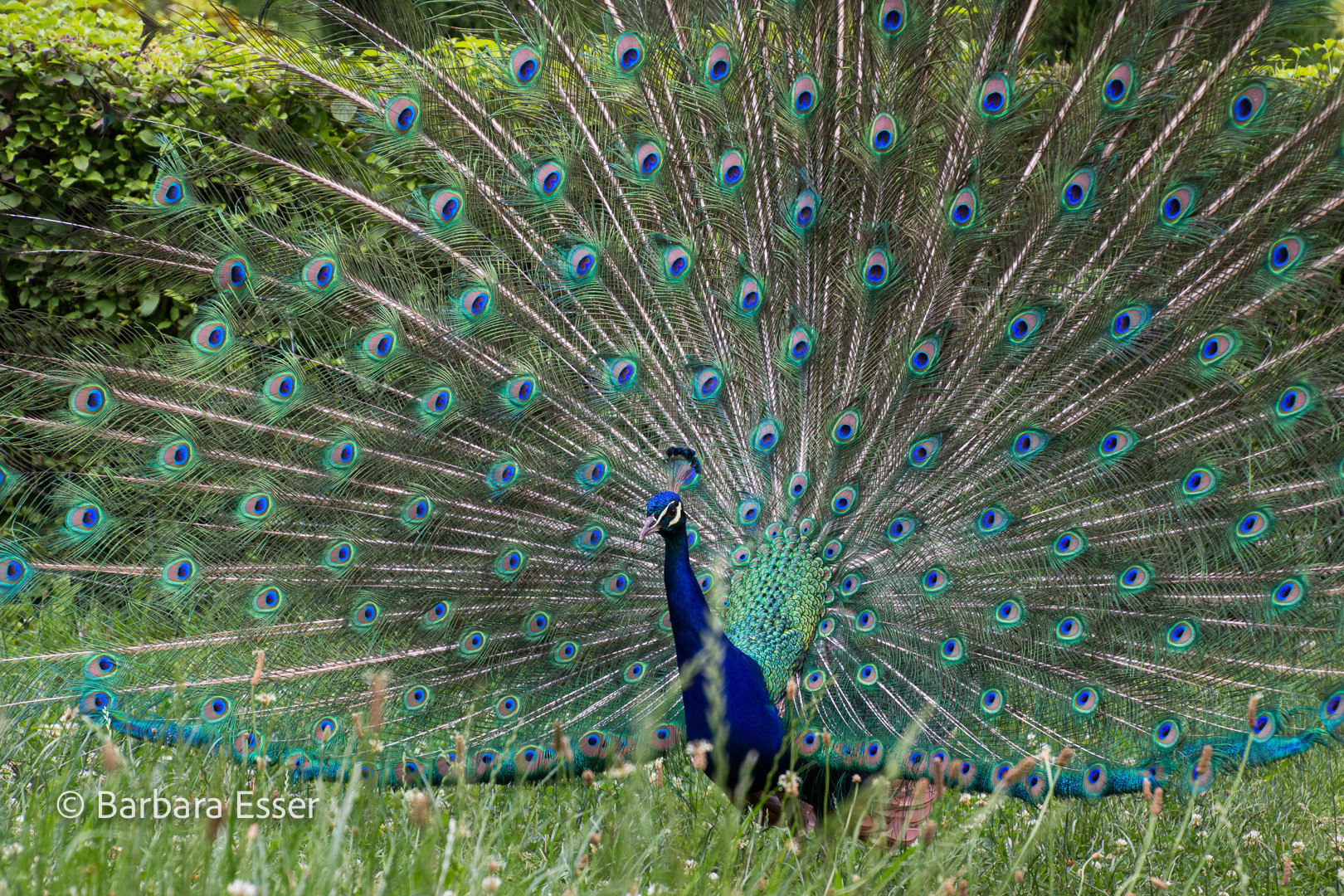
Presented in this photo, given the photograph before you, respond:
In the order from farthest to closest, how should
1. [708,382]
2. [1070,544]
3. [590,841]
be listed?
1. [708,382]
2. [1070,544]
3. [590,841]

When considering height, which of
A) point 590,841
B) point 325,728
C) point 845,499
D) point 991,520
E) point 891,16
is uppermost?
point 891,16

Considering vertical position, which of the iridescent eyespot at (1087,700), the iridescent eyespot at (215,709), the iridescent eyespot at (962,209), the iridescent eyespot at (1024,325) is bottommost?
the iridescent eyespot at (1087,700)

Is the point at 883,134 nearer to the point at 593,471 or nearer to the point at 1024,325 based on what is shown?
the point at 1024,325

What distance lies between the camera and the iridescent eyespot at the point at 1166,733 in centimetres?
335

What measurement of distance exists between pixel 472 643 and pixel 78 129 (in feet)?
10.3

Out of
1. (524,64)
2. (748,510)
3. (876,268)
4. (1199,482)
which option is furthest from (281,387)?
(1199,482)

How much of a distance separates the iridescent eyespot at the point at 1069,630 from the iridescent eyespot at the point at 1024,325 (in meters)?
0.88

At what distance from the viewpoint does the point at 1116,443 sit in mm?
3510

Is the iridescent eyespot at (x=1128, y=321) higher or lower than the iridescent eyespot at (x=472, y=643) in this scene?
higher

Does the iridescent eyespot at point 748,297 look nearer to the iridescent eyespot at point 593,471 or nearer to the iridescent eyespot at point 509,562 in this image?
the iridescent eyespot at point 593,471

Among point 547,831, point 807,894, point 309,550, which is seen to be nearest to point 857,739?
point 547,831

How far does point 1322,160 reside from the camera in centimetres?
319

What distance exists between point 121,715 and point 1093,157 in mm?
3386

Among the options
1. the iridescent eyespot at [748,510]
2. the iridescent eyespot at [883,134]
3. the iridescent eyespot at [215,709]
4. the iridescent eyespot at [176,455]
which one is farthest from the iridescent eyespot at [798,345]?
the iridescent eyespot at [215,709]
